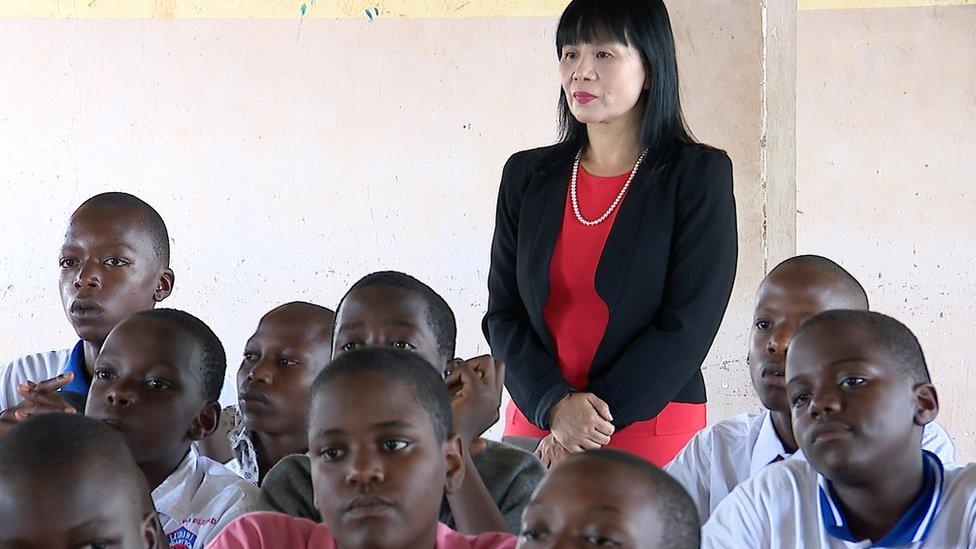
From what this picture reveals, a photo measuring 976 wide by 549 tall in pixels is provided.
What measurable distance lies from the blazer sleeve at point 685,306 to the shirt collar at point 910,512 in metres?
0.48

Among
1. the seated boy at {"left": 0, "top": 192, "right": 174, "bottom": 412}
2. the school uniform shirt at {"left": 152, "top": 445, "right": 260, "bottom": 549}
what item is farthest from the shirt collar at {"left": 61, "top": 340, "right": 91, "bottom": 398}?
the school uniform shirt at {"left": 152, "top": 445, "right": 260, "bottom": 549}

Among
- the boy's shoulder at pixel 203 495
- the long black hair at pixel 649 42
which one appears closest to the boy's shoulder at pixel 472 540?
the boy's shoulder at pixel 203 495

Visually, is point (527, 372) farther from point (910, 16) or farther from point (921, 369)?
point (910, 16)

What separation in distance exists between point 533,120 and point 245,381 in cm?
204

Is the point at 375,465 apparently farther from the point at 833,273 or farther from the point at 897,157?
the point at 897,157

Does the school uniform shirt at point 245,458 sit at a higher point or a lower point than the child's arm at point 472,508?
lower

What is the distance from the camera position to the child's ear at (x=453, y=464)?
6.66 ft

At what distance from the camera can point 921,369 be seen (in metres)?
2.29

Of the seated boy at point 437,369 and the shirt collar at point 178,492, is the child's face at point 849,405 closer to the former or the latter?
the seated boy at point 437,369

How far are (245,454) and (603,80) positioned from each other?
111 cm

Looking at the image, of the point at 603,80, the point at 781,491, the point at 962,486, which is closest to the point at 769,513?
the point at 781,491

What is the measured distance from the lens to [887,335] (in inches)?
88.7

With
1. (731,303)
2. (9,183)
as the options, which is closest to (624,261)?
(731,303)

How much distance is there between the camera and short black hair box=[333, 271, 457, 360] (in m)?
2.48
